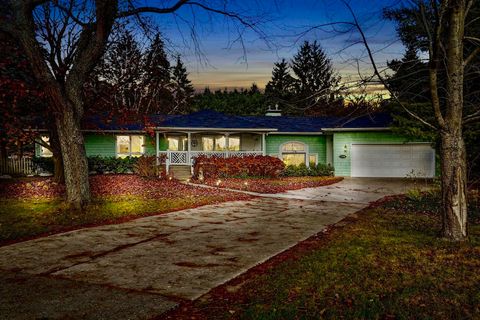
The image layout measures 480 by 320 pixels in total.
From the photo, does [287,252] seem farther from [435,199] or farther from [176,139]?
[176,139]

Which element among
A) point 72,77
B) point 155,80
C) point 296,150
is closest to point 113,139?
point 296,150

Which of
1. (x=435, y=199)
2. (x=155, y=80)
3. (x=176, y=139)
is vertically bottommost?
(x=435, y=199)

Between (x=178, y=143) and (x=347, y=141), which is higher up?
(x=178, y=143)

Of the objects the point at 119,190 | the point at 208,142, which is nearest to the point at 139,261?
the point at 119,190

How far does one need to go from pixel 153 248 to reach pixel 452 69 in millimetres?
5630

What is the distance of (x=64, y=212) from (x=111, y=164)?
41.4 ft

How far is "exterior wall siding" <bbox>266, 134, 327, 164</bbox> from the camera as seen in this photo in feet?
80.0

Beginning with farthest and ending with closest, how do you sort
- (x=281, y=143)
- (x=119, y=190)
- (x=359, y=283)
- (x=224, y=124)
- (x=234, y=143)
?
(x=234, y=143), (x=281, y=143), (x=224, y=124), (x=119, y=190), (x=359, y=283)

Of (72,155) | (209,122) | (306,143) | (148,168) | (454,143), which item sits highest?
(209,122)

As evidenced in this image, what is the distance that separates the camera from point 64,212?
9.64m

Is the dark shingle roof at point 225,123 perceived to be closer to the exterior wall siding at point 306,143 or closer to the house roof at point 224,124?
the house roof at point 224,124

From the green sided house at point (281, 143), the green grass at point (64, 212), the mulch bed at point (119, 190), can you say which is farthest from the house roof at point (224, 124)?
the green grass at point (64, 212)

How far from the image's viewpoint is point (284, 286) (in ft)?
14.0

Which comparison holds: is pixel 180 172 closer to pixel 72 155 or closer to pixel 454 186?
pixel 72 155
